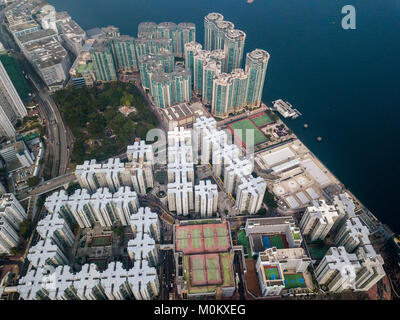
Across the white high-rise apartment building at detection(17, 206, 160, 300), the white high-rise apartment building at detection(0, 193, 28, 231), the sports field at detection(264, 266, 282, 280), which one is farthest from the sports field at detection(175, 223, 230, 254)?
the white high-rise apartment building at detection(0, 193, 28, 231)

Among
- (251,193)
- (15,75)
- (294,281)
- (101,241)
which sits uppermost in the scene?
(15,75)

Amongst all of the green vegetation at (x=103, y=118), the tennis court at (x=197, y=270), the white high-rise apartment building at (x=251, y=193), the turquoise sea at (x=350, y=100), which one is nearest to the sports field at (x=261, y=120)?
the turquoise sea at (x=350, y=100)

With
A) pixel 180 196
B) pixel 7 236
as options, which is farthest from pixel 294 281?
pixel 7 236

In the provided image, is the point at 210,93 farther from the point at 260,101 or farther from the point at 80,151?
the point at 80,151

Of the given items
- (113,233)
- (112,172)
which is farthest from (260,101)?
(113,233)

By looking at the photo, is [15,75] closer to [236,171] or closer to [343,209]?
[236,171]
